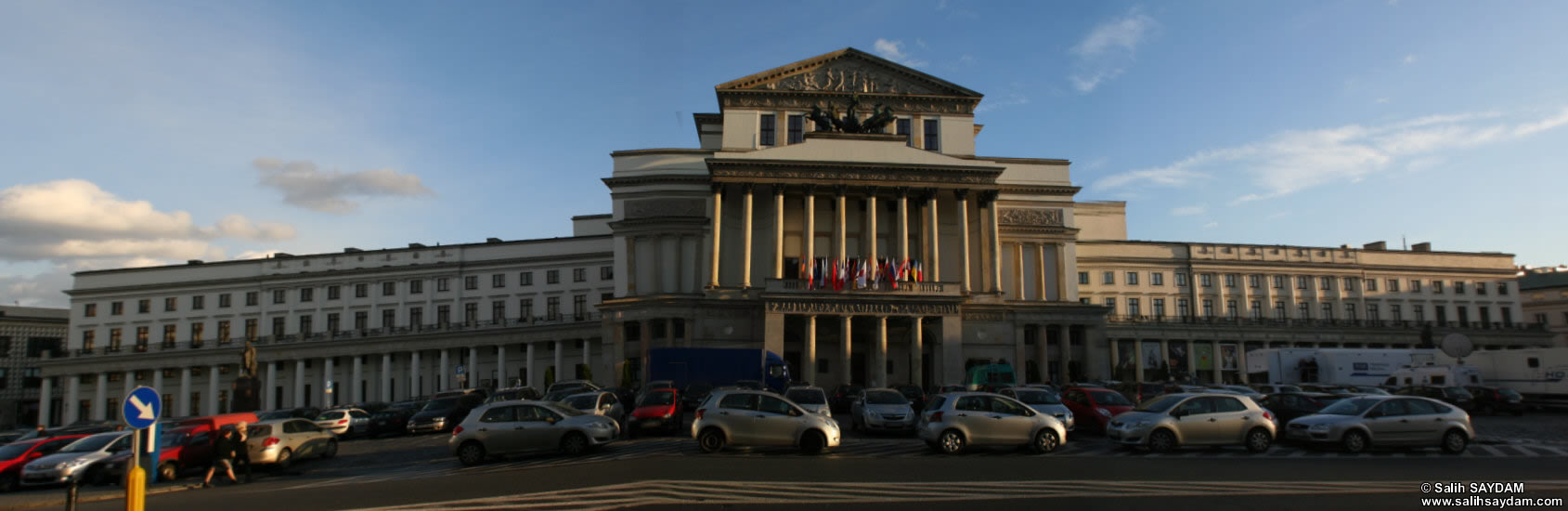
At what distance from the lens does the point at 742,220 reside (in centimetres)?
A: 5359

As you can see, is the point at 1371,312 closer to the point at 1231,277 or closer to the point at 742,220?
the point at 1231,277

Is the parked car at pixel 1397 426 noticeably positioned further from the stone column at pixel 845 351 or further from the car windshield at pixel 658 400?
the stone column at pixel 845 351

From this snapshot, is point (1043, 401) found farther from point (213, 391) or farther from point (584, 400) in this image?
point (213, 391)

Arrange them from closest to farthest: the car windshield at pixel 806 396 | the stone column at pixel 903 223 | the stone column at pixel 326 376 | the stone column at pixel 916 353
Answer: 1. the car windshield at pixel 806 396
2. the stone column at pixel 916 353
3. the stone column at pixel 903 223
4. the stone column at pixel 326 376

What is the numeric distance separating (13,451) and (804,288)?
34206 mm

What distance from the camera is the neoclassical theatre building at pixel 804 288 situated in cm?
5206

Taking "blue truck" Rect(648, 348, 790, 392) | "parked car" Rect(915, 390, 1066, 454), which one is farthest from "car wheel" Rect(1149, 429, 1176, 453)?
"blue truck" Rect(648, 348, 790, 392)

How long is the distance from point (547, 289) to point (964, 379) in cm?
3498

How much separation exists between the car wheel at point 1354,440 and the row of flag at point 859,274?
29.9 meters

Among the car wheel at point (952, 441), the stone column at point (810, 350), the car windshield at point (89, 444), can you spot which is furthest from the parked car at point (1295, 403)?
the car windshield at point (89, 444)

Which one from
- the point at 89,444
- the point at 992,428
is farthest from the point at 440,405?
the point at 992,428

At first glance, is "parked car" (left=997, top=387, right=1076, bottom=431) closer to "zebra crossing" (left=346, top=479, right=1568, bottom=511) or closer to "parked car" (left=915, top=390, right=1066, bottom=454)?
"parked car" (left=915, top=390, right=1066, bottom=454)

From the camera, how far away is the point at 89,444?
21625mm

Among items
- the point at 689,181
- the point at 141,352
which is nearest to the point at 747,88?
the point at 689,181
